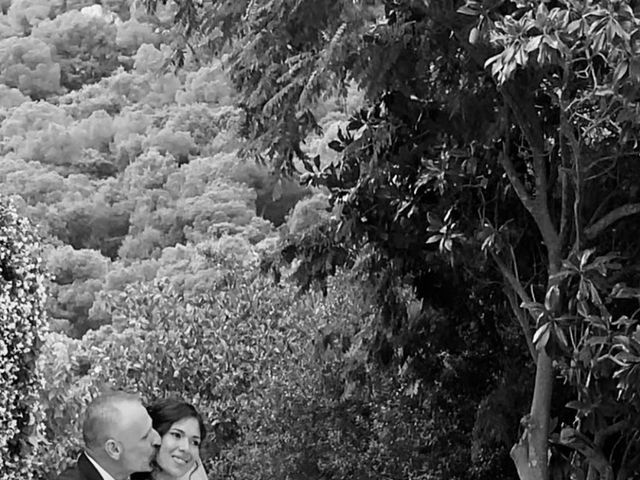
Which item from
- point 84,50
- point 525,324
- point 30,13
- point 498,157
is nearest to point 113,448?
point 525,324

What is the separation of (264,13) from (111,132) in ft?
49.9

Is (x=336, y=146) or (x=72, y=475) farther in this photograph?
→ (x=336, y=146)

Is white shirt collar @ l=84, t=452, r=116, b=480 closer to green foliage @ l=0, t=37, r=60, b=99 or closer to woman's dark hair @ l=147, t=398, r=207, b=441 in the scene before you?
woman's dark hair @ l=147, t=398, r=207, b=441

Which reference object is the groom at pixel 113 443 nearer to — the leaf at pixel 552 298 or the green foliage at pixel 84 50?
the leaf at pixel 552 298

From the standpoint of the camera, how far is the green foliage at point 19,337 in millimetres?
5375

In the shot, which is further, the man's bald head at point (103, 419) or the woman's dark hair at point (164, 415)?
the woman's dark hair at point (164, 415)

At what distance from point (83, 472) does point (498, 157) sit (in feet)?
11.2

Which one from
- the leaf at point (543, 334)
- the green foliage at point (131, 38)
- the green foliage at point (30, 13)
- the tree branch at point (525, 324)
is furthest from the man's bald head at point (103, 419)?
the green foliage at point (30, 13)

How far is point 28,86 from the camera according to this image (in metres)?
22.6

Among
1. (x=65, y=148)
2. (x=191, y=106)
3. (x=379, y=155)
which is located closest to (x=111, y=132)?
(x=65, y=148)

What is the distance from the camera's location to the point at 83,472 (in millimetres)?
3195

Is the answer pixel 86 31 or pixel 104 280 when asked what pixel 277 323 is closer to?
pixel 104 280

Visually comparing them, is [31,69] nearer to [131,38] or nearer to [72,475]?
[131,38]

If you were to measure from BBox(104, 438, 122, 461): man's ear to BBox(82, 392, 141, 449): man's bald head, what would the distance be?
0.01 metres
